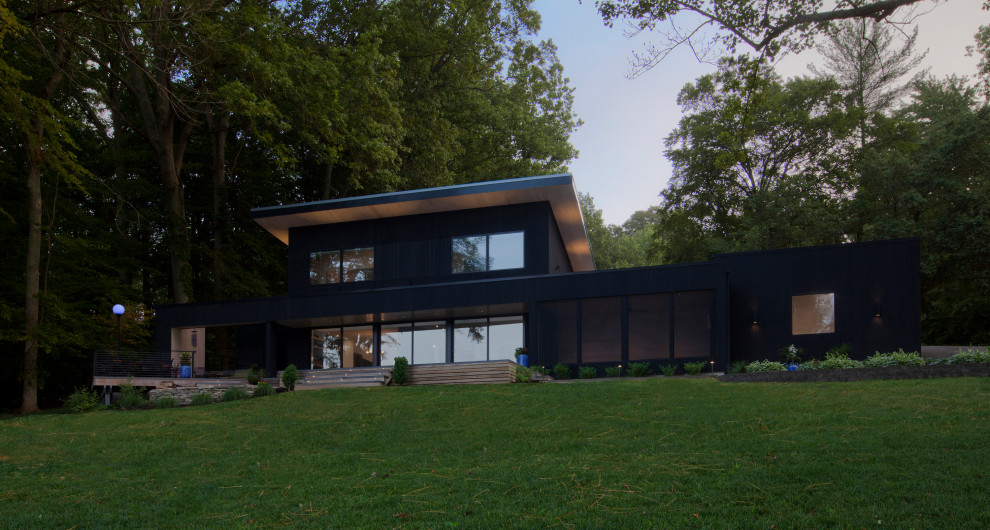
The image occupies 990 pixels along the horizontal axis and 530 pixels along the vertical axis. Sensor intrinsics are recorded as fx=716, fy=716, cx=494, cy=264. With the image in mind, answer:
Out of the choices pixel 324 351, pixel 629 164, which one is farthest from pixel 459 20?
pixel 324 351

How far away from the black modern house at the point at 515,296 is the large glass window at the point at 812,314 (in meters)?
0.03

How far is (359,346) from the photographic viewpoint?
27062 mm

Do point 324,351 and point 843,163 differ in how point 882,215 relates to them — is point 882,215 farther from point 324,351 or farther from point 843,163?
point 324,351

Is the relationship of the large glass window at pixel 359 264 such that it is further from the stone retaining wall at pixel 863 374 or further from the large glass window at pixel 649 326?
the stone retaining wall at pixel 863 374

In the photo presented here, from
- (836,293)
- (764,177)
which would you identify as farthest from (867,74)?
(836,293)

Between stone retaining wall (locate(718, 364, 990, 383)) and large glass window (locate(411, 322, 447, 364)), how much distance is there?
10.6 m

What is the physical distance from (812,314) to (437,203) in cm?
1263

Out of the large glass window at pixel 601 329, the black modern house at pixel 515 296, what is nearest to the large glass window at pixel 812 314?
the black modern house at pixel 515 296

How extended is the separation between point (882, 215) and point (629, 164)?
1174cm

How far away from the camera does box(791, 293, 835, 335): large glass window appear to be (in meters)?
21.5

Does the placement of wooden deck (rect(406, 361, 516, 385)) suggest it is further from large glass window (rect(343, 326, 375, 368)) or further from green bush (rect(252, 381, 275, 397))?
large glass window (rect(343, 326, 375, 368))

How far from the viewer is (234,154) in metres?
36.5

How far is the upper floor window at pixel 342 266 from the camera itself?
26.5 m

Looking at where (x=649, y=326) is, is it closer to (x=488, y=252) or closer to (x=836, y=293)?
(x=836, y=293)
